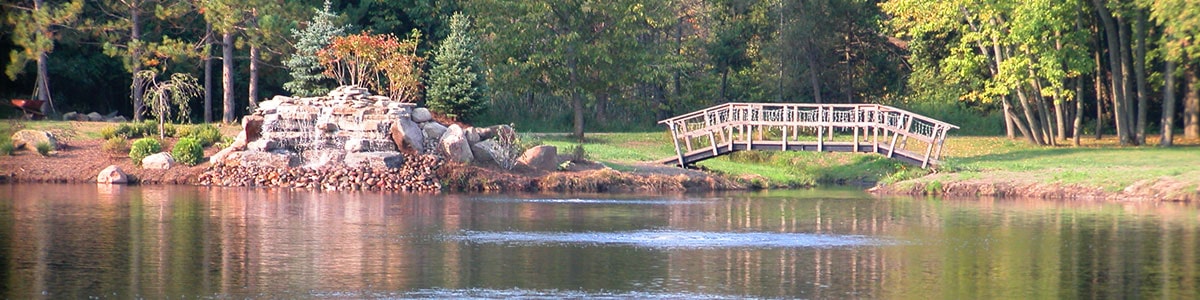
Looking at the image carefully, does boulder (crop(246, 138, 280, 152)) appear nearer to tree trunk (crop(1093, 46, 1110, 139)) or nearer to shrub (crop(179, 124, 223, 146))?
shrub (crop(179, 124, 223, 146))

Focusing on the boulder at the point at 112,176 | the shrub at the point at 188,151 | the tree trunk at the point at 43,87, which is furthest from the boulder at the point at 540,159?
the tree trunk at the point at 43,87

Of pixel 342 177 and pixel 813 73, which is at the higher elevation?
pixel 813 73

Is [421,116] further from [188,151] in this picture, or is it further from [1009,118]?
[1009,118]

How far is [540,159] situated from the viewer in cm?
4031

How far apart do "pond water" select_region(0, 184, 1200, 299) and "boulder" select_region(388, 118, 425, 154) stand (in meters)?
2.88

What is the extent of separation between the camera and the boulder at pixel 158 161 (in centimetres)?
4028

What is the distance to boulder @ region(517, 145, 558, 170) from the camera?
1586 inches

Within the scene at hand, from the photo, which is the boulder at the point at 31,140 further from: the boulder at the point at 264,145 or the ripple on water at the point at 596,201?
the ripple on water at the point at 596,201

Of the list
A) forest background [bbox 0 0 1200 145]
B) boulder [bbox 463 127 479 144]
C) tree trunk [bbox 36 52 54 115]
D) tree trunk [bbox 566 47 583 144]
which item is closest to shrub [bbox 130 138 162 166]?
forest background [bbox 0 0 1200 145]

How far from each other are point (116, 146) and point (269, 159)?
17.6 feet

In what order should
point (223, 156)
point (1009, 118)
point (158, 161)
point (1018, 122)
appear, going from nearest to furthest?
point (223, 156)
point (158, 161)
point (1018, 122)
point (1009, 118)

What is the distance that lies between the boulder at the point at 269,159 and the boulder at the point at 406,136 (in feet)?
9.29

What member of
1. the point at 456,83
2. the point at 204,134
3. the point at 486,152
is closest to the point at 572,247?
the point at 486,152

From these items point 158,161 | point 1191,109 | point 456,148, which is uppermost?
point 1191,109
